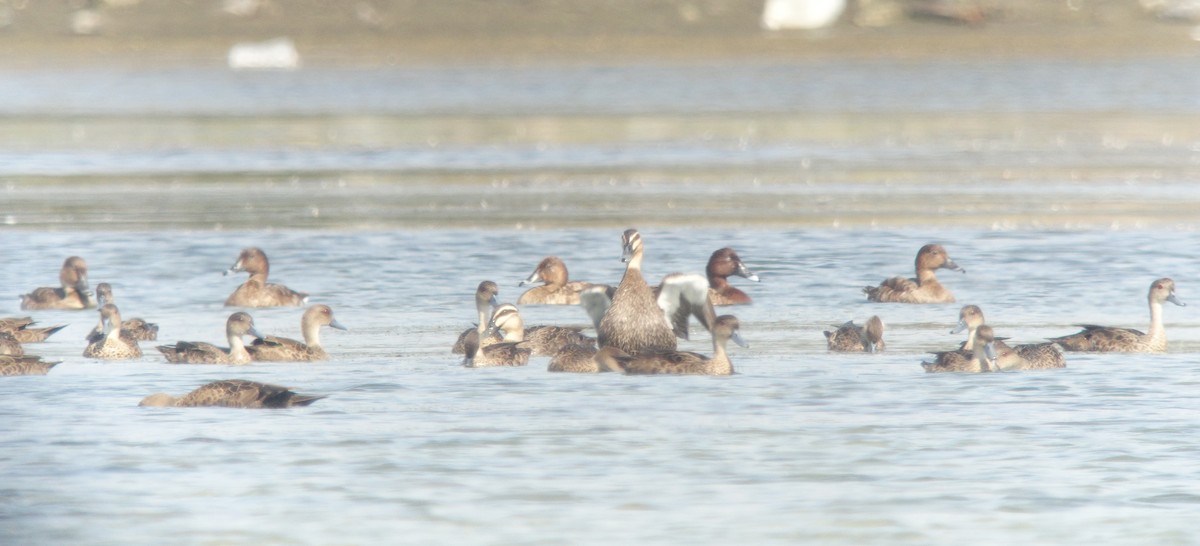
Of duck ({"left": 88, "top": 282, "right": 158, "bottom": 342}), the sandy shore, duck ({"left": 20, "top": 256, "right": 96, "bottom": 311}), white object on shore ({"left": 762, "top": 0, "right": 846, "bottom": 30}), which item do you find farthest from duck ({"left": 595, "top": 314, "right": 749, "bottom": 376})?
white object on shore ({"left": 762, "top": 0, "right": 846, "bottom": 30})

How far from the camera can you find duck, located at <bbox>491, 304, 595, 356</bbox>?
1247 centimetres

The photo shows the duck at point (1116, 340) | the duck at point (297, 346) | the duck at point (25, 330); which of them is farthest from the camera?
the duck at point (25, 330)

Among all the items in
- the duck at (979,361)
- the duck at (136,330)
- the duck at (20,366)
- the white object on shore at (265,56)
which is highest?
the white object on shore at (265,56)

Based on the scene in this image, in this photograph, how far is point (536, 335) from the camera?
12586 millimetres

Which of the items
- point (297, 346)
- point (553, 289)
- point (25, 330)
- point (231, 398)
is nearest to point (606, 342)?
point (297, 346)

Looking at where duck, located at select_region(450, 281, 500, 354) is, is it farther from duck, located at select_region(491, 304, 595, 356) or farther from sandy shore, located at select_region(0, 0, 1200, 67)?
sandy shore, located at select_region(0, 0, 1200, 67)

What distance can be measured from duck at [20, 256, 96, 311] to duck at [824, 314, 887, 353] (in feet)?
18.2

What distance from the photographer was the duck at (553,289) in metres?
14.7

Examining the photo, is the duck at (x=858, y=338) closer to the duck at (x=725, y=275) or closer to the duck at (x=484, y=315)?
the duck at (x=484, y=315)

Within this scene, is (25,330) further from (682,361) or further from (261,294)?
(682,361)

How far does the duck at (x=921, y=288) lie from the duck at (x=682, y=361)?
3047 mm

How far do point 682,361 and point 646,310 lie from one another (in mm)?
649

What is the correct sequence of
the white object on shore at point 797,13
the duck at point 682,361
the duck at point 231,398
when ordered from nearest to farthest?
the duck at point 231,398 < the duck at point 682,361 < the white object on shore at point 797,13

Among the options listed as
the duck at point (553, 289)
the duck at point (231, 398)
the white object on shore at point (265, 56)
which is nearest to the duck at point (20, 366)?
the duck at point (231, 398)
